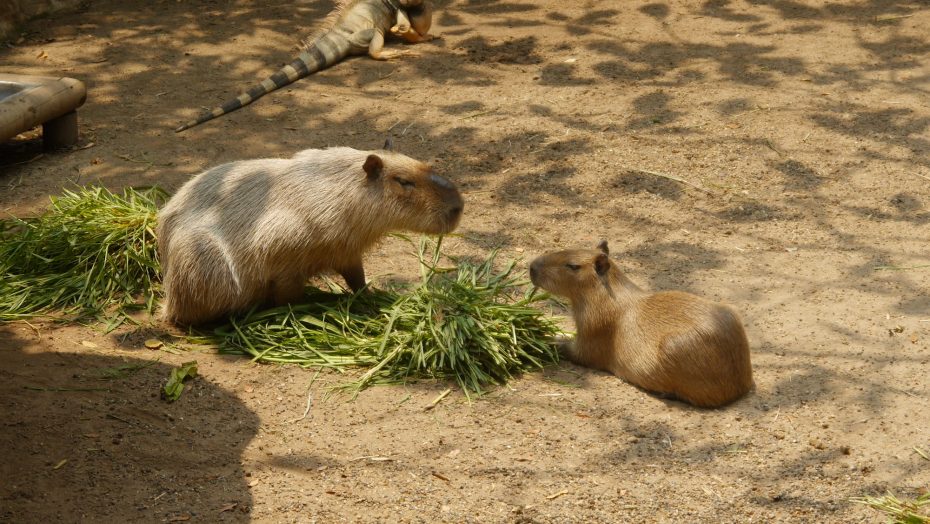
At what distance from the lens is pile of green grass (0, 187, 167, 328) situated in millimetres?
5551

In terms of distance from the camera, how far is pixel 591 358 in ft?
16.4

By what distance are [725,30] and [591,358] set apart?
5.60 meters

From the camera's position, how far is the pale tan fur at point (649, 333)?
14.7ft

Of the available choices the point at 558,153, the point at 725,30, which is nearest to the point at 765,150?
the point at 558,153

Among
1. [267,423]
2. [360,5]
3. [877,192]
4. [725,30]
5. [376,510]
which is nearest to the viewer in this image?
[376,510]

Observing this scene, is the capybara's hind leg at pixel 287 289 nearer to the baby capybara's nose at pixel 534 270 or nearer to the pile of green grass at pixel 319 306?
the pile of green grass at pixel 319 306

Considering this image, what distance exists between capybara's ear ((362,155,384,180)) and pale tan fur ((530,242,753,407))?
943mm

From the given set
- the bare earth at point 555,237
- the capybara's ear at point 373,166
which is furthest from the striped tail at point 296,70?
the capybara's ear at point 373,166

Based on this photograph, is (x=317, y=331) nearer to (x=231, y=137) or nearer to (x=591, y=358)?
(x=591, y=358)

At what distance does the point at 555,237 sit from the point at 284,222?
1.87 meters

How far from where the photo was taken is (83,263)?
570cm

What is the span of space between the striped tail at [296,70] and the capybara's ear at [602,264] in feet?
14.0

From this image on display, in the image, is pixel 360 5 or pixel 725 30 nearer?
pixel 725 30

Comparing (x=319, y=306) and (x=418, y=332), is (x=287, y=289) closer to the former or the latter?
(x=319, y=306)
